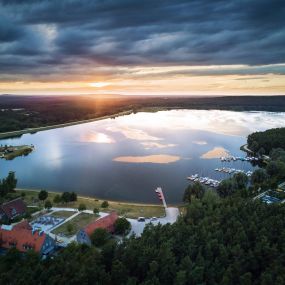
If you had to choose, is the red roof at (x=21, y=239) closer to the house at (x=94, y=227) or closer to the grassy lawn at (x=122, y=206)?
the house at (x=94, y=227)

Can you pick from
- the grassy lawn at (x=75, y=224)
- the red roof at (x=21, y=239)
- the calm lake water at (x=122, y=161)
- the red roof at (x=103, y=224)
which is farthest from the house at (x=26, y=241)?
the calm lake water at (x=122, y=161)

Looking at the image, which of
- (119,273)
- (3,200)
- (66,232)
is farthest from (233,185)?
(3,200)

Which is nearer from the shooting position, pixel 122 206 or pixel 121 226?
pixel 121 226

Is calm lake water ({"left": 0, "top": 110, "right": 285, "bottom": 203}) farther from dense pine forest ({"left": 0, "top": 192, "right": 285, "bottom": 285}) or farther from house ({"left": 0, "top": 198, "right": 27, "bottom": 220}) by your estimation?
dense pine forest ({"left": 0, "top": 192, "right": 285, "bottom": 285})

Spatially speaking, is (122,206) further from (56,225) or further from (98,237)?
(98,237)

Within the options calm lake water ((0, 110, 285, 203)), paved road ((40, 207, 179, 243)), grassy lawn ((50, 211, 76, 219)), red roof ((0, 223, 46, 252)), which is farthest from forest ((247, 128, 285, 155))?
red roof ((0, 223, 46, 252))

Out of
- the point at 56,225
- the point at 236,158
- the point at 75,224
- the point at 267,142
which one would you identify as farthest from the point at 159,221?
the point at 267,142

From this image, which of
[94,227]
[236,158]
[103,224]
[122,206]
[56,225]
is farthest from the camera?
[236,158]
